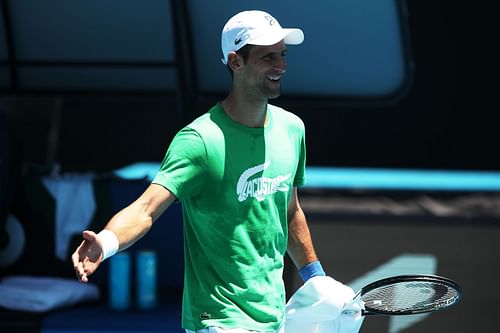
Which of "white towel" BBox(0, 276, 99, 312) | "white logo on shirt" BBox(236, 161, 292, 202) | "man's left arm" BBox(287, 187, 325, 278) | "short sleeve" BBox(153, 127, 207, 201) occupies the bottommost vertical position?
"white towel" BBox(0, 276, 99, 312)

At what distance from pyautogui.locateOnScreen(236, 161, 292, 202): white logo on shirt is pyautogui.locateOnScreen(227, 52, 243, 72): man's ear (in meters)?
0.29

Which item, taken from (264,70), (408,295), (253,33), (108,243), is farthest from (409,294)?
(108,243)

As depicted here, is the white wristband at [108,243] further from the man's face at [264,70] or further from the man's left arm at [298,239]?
the man's left arm at [298,239]

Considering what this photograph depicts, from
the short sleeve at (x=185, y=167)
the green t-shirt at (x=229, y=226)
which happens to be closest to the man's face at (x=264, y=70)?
the green t-shirt at (x=229, y=226)

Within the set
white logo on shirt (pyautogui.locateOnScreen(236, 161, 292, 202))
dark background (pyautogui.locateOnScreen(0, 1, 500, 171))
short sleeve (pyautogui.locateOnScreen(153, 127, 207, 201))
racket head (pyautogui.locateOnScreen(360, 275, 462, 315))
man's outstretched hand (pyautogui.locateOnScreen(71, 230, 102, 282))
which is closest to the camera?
man's outstretched hand (pyautogui.locateOnScreen(71, 230, 102, 282))

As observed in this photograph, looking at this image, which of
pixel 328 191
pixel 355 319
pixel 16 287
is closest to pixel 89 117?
pixel 16 287

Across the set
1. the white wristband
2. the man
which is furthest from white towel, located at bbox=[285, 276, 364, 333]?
the white wristband

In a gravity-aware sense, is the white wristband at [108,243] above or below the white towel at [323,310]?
above

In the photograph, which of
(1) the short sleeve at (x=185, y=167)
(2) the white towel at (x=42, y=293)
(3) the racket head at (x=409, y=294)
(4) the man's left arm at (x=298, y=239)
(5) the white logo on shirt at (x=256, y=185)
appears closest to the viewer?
(1) the short sleeve at (x=185, y=167)

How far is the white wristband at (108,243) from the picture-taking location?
117 inches

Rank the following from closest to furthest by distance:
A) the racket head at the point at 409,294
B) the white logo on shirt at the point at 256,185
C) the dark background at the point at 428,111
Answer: the white logo on shirt at the point at 256,185 < the racket head at the point at 409,294 < the dark background at the point at 428,111

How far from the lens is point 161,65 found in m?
6.24

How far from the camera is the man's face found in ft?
11.1

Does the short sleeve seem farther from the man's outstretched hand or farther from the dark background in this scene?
the dark background
